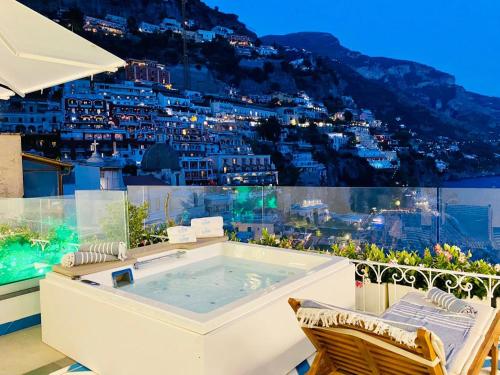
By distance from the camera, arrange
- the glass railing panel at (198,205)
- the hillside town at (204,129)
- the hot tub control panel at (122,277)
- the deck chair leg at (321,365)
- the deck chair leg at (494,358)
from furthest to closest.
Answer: the hillside town at (204,129), the glass railing panel at (198,205), the hot tub control panel at (122,277), the deck chair leg at (494,358), the deck chair leg at (321,365)

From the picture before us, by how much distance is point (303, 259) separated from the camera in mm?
3553

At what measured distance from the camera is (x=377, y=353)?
188 centimetres

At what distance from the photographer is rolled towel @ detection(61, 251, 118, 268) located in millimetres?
3090

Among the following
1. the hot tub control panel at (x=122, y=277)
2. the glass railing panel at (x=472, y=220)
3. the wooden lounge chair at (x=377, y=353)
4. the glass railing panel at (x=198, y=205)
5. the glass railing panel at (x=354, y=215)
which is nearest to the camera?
the wooden lounge chair at (x=377, y=353)

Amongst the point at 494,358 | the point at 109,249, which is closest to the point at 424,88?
the point at 109,249

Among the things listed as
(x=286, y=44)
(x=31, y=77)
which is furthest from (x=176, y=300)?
(x=286, y=44)

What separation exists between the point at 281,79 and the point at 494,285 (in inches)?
1585

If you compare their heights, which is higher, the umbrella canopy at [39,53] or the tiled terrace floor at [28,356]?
the umbrella canopy at [39,53]

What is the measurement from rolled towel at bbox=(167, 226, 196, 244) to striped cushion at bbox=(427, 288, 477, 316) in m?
2.22

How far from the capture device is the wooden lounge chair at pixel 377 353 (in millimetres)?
1704

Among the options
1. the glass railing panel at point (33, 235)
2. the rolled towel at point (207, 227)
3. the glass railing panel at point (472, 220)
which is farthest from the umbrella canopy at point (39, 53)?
the glass railing panel at point (472, 220)

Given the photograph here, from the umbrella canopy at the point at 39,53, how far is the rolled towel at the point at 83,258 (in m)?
1.41

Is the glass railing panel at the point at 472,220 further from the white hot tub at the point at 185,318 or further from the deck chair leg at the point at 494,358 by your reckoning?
the deck chair leg at the point at 494,358

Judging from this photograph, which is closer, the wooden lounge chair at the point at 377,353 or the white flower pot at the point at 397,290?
the wooden lounge chair at the point at 377,353
